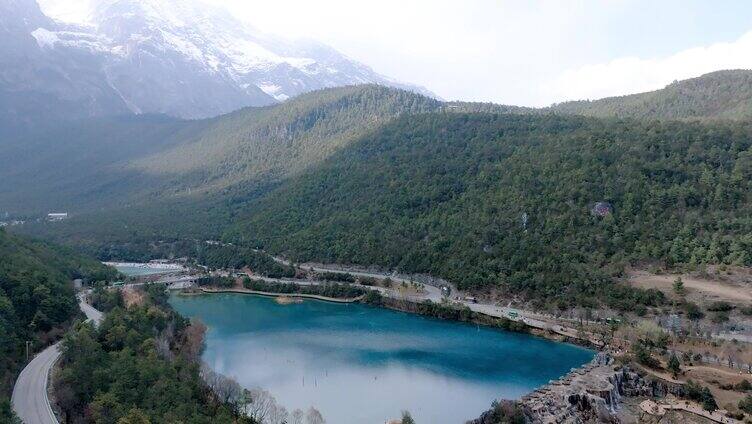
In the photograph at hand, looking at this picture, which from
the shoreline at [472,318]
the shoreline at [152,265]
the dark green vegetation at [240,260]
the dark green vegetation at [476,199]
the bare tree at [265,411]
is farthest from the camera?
the shoreline at [152,265]

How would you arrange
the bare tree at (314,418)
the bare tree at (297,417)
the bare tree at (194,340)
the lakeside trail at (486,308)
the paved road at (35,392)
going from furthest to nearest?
the lakeside trail at (486,308)
the bare tree at (194,340)
the bare tree at (297,417)
the bare tree at (314,418)
the paved road at (35,392)

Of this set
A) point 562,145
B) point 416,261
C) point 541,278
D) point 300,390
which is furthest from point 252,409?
point 562,145

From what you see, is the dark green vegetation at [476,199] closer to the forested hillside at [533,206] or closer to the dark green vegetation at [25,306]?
the forested hillside at [533,206]

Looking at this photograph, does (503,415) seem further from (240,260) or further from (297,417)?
(240,260)

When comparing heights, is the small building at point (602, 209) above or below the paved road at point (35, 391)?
above

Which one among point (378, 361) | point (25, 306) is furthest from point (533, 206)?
point (25, 306)

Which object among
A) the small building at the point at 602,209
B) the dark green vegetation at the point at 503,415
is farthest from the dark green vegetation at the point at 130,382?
the small building at the point at 602,209

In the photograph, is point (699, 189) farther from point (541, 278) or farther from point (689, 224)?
point (541, 278)
